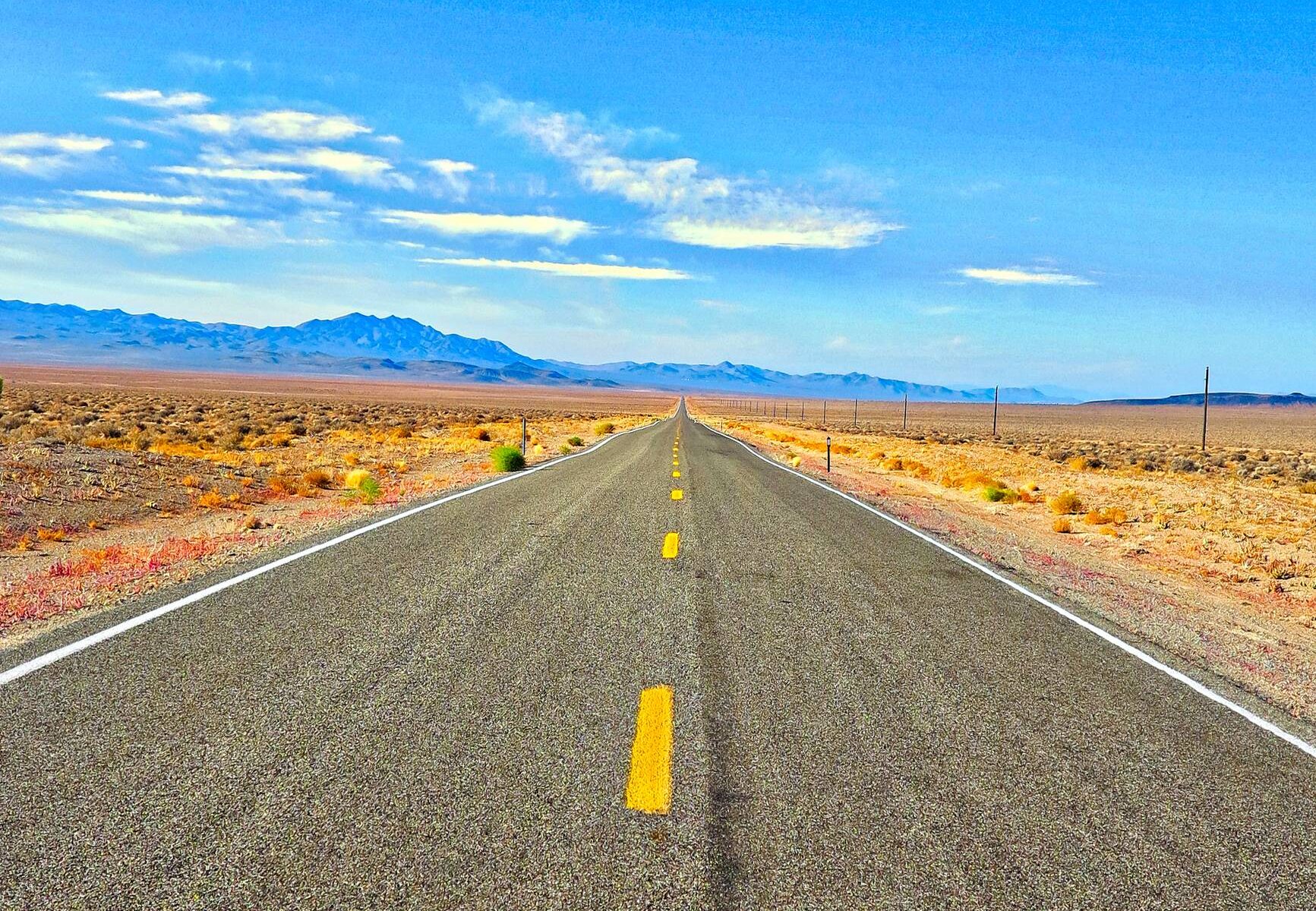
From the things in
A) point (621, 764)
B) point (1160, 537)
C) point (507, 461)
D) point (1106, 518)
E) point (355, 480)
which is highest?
point (507, 461)

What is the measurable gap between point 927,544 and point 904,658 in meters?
5.92

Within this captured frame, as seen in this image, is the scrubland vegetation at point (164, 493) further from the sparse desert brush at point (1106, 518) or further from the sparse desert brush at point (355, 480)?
the sparse desert brush at point (1106, 518)

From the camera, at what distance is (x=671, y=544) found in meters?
10.0

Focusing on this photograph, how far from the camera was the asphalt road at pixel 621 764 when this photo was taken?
3.01 metres

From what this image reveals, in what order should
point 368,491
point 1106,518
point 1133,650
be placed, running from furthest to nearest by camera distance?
point 1106,518 → point 368,491 → point 1133,650

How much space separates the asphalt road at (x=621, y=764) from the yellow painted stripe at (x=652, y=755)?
2 cm

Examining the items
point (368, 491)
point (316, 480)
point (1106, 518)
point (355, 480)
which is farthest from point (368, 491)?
point (1106, 518)

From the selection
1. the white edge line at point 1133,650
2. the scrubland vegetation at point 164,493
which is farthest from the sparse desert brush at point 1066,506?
the scrubland vegetation at point 164,493

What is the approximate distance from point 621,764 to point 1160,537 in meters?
14.8

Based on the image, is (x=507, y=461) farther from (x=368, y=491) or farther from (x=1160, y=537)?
(x=1160, y=537)

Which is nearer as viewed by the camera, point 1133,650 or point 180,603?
point 1133,650

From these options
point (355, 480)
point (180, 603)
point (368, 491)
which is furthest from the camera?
point (355, 480)

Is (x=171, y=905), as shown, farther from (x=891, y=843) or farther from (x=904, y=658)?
(x=904, y=658)

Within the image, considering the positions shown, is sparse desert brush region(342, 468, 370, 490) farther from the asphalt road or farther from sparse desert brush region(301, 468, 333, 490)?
the asphalt road
